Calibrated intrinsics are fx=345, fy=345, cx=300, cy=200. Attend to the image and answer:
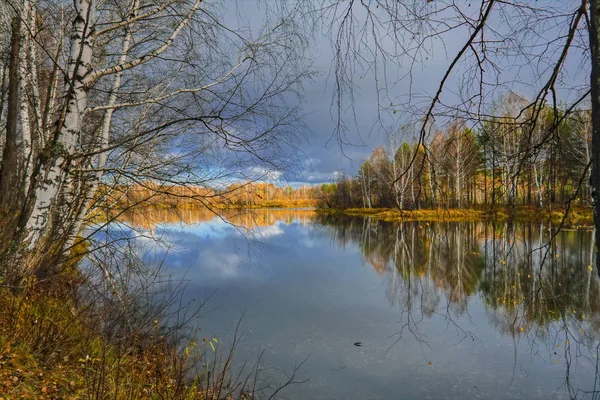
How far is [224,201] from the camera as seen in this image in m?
2.84

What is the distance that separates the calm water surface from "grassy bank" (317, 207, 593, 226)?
0.10m

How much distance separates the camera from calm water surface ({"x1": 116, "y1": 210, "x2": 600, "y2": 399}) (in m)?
3.26

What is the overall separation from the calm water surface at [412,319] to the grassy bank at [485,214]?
0.31 ft

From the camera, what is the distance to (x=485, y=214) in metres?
2.75

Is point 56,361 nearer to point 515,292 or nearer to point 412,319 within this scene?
point 412,319

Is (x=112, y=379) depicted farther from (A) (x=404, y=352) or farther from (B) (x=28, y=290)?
(A) (x=404, y=352)


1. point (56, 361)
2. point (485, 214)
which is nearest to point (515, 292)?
point (485, 214)

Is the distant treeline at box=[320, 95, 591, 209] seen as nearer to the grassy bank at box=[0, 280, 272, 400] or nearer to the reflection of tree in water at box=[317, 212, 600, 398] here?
the reflection of tree in water at box=[317, 212, 600, 398]

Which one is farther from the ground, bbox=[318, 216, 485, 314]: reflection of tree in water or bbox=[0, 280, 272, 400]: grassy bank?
bbox=[0, 280, 272, 400]: grassy bank

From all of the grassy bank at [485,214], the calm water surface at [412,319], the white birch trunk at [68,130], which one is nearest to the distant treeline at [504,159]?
the grassy bank at [485,214]

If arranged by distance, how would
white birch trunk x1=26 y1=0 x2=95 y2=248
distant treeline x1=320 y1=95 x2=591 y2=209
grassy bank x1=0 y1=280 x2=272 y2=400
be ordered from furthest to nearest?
white birch trunk x1=26 y1=0 x2=95 y2=248
grassy bank x1=0 y1=280 x2=272 y2=400
distant treeline x1=320 y1=95 x2=591 y2=209

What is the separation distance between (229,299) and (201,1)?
6370 millimetres

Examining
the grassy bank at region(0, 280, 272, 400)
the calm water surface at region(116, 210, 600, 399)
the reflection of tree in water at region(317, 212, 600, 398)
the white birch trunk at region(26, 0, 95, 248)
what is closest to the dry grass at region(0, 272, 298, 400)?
the grassy bank at region(0, 280, 272, 400)

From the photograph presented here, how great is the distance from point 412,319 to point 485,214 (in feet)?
4.88
